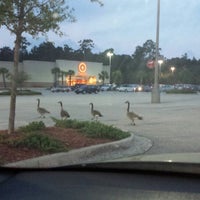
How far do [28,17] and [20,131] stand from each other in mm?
2773

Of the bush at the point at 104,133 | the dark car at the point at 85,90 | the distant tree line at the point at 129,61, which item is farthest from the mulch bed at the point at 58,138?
the distant tree line at the point at 129,61

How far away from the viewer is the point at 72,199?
2.91 m

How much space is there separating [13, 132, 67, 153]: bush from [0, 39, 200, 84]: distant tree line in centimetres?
11722

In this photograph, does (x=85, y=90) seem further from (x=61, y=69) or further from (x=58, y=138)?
(x=58, y=138)

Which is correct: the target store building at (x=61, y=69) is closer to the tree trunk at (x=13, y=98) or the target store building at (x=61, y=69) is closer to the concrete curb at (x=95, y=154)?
the concrete curb at (x=95, y=154)

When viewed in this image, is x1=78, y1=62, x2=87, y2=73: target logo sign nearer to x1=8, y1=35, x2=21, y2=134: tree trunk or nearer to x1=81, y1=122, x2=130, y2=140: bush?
x1=81, y1=122, x2=130, y2=140: bush

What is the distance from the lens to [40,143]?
11.2 m

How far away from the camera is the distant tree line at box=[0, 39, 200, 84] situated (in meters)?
139

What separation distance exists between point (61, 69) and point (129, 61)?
44.4 m

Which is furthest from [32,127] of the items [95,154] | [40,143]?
[40,143]

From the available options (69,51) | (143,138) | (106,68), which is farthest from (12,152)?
(69,51)

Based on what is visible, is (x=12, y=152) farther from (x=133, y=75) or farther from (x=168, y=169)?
(x=133, y=75)

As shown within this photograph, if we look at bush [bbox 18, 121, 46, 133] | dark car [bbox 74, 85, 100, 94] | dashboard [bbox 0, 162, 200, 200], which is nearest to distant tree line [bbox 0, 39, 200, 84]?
dark car [bbox 74, 85, 100, 94]

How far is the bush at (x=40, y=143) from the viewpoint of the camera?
11.0m
